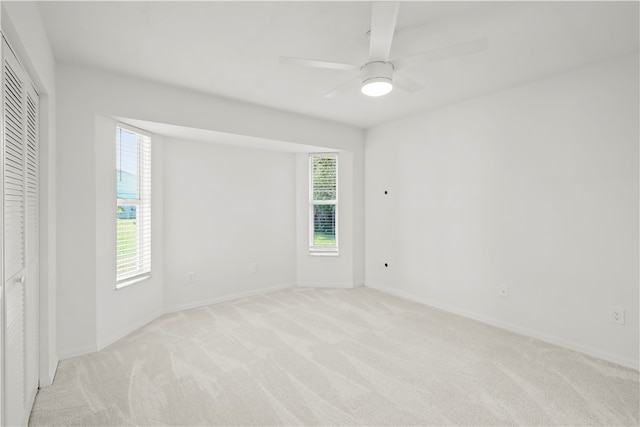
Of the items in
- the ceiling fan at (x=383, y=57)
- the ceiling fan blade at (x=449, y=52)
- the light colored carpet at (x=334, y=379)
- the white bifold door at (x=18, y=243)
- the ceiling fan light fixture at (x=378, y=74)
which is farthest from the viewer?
the ceiling fan light fixture at (x=378, y=74)

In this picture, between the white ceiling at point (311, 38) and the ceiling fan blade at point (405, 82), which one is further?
the ceiling fan blade at point (405, 82)

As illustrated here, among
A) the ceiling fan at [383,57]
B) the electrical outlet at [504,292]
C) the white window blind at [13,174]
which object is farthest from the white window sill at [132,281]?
the electrical outlet at [504,292]

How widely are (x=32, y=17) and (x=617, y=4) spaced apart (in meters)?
Result: 3.42

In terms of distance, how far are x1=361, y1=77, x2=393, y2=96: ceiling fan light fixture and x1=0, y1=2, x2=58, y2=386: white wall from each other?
199 cm

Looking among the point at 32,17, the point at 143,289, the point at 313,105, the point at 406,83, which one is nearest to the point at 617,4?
the point at 406,83

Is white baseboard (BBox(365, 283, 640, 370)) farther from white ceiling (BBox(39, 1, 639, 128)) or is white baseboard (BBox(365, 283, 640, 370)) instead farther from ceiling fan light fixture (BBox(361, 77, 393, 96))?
ceiling fan light fixture (BBox(361, 77, 393, 96))

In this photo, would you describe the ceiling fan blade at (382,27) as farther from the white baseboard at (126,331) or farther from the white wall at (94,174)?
the white baseboard at (126,331)

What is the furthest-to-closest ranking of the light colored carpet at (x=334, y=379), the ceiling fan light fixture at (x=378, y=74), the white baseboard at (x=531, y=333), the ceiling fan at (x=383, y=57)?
the white baseboard at (x=531, y=333), the ceiling fan light fixture at (x=378, y=74), the light colored carpet at (x=334, y=379), the ceiling fan at (x=383, y=57)

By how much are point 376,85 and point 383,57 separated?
177mm

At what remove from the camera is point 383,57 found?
2.02 m

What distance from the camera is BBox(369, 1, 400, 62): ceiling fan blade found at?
1.49m

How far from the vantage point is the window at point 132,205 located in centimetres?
304

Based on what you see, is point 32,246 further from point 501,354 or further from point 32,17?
point 501,354

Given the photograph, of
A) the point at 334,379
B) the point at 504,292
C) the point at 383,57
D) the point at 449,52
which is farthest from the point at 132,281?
the point at 504,292
